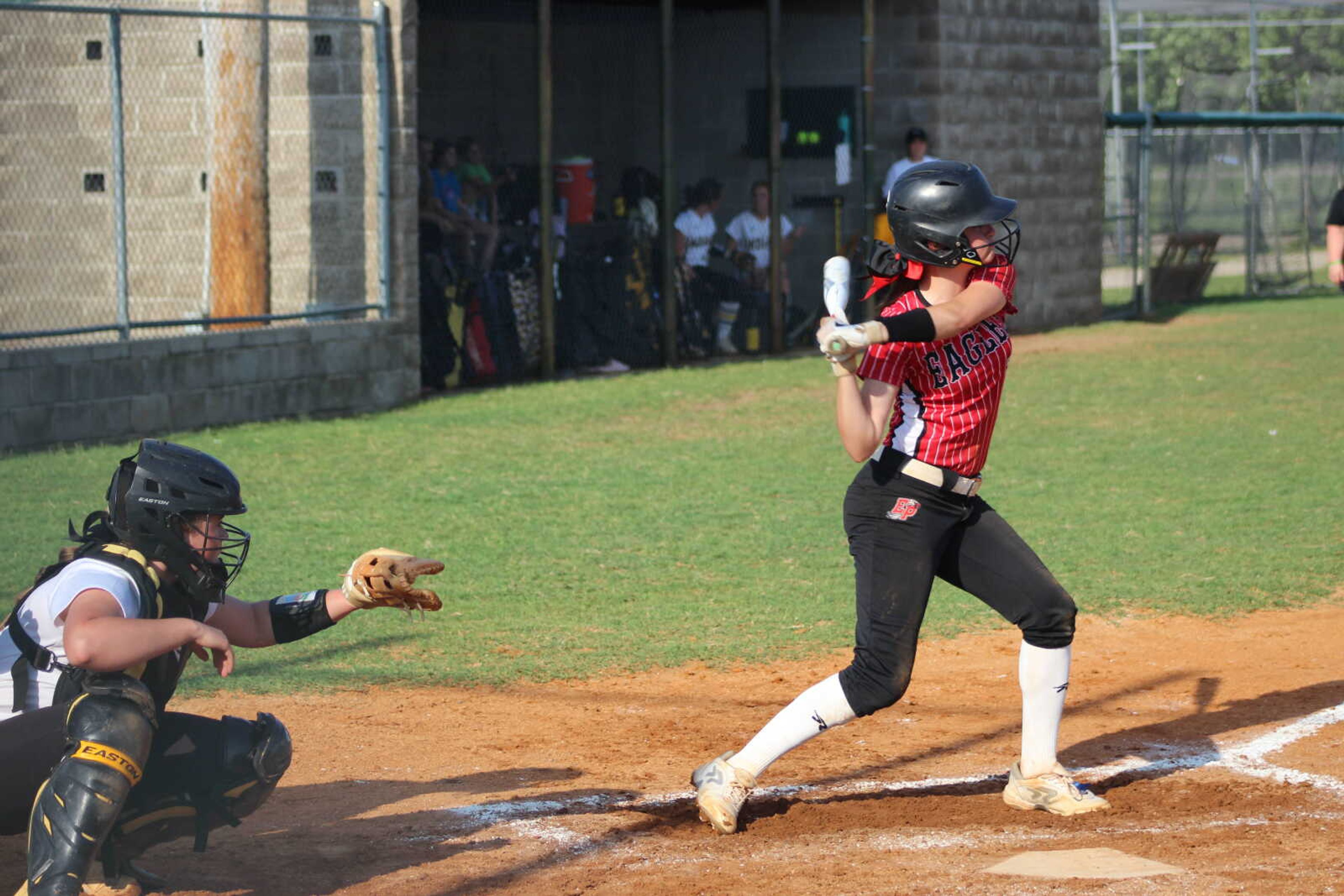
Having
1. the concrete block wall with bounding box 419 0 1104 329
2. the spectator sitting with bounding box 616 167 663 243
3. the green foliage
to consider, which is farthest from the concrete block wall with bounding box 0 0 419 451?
the green foliage

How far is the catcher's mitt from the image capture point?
13.9 feet

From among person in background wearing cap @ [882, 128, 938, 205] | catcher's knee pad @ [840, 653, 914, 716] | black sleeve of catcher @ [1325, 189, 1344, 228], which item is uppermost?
person in background wearing cap @ [882, 128, 938, 205]

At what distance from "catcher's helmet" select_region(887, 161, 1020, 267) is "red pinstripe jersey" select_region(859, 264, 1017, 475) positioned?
0.10 m

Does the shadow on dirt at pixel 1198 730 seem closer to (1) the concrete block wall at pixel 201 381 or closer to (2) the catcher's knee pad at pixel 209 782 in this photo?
(2) the catcher's knee pad at pixel 209 782

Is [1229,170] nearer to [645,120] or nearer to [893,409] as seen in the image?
[645,120]

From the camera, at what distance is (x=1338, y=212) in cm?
896

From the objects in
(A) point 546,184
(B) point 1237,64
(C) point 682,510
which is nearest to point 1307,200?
(A) point 546,184

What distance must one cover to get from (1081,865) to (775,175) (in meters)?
14.0

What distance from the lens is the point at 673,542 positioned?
8820mm

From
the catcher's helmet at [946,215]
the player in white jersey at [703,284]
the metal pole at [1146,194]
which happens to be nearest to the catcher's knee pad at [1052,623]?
the catcher's helmet at [946,215]

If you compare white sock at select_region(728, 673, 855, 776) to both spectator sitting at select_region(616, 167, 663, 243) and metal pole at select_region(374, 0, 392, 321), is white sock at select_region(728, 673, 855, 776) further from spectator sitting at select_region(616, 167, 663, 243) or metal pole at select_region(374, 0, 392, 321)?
spectator sitting at select_region(616, 167, 663, 243)

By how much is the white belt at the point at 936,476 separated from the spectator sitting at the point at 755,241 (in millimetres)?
13524

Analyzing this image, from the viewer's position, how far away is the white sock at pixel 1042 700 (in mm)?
4785

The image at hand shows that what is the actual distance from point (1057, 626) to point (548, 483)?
611cm
